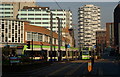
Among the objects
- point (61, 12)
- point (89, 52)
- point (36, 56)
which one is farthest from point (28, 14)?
point (36, 56)

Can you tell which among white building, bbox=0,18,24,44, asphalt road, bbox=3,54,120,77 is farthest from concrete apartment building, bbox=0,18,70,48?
asphalt road, bbox=3,54,120,77

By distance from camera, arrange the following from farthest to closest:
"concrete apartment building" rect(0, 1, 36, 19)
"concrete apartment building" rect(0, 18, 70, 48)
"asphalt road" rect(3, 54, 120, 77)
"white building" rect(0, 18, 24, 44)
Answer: "concrete apartment building" rect(0, 1, 36, 19) → "white building" rect(0, 18, 24, 44) → "concrete apartment building" rect(0, 18, 70, 48) → "asphalt road" rect(3, 54, 120, 77)

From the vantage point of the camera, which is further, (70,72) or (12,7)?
(12,7)

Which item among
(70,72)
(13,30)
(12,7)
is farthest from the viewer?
(12,7)

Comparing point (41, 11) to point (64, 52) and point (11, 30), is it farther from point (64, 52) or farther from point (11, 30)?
point (64, 52)

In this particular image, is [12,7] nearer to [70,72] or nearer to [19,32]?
[19,32]

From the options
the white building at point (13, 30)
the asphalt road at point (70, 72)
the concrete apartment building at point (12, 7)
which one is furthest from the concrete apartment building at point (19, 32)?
the concrete apartment building at point (12, 7)

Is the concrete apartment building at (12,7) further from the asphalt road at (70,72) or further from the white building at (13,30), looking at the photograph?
the asphalt road at (70,72)

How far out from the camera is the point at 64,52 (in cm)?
8094

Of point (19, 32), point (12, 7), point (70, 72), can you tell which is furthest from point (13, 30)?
point (12, 7)

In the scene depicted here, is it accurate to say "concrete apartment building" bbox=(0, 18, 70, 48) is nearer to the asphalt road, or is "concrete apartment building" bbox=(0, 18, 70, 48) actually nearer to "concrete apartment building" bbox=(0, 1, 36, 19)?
the asphalt road

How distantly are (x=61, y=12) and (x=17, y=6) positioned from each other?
2683 cm

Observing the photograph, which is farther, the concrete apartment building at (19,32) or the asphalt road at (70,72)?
the concrete apartment building at (19,32)

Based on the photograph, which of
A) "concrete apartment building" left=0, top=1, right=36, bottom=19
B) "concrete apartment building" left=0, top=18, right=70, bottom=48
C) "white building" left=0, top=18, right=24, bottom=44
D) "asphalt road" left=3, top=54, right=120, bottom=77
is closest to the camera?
"asphalt road" left=3, top=54, right=120, bottom=77
